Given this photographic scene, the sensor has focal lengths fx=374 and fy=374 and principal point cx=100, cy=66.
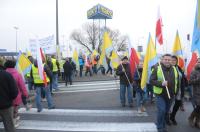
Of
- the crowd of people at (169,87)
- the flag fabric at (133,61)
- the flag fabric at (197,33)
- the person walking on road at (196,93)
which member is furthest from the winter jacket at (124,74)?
the flag fabric at (197,33)

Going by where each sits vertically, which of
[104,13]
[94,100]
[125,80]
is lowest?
[94,100]

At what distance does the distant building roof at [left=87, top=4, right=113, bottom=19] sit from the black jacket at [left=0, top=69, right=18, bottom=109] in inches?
2103

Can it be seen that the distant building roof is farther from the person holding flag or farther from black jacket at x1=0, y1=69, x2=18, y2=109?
black jacket at x1=0, y1=69, x2=18, y2=109

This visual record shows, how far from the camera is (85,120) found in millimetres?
10086

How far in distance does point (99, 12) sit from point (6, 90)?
53.9 metres

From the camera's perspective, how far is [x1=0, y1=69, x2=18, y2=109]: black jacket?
6930 mm

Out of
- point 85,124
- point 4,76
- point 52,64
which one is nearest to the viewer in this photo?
point 4,76

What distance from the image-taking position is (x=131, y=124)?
9406mm

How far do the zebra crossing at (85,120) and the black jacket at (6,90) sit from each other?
212cm

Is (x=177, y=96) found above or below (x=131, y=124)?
above

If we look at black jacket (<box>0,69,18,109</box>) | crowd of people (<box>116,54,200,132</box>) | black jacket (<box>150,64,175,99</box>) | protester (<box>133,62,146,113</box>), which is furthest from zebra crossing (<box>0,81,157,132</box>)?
black jacket (<box>0,69,18,109</box>)

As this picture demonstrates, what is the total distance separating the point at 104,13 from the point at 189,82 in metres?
52.9

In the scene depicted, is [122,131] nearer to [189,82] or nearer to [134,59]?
[189,82]

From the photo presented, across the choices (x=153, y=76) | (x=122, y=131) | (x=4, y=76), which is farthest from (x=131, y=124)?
(x=4, y=76)
